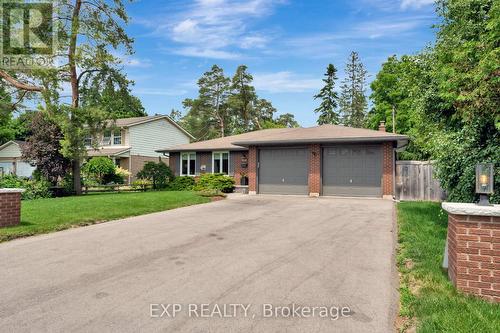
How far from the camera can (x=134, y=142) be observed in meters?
31.5

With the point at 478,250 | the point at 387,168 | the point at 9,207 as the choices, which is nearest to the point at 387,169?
the point at 387,168

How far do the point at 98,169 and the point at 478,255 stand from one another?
2594 cm

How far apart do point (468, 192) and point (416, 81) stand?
15.8ft

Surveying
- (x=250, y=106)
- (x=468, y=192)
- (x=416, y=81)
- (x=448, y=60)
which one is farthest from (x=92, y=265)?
(x=250, y=106)

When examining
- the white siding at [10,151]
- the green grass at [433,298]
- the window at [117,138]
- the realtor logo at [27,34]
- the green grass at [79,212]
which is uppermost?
the realtor logo at [27,34]

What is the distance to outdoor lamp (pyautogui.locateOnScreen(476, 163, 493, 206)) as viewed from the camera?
463 cm

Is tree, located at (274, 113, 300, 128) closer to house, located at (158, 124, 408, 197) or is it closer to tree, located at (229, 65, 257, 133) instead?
tree, located at (229, 65, 257, 133)

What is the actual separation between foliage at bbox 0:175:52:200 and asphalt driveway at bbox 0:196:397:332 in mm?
Answer: 9706

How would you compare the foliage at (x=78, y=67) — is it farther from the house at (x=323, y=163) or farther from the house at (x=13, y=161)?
the house at (x=13, y=161)

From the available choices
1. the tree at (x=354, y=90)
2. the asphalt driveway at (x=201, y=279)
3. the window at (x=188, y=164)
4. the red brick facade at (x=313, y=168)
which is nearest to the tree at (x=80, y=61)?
the window at (x=188, y=164)

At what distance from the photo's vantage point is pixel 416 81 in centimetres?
1108

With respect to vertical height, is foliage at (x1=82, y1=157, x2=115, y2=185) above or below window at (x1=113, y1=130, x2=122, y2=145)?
below

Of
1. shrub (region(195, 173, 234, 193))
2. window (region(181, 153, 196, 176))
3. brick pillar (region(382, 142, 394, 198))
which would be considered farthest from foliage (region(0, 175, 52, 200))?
brick pillar (region(382, 142, 394, 198))

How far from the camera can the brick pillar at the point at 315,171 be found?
707 inches
